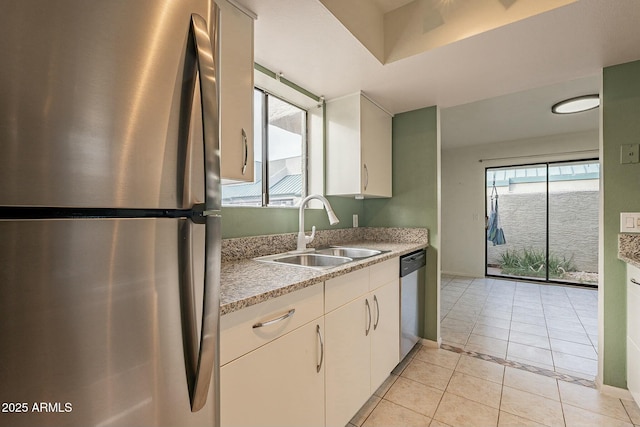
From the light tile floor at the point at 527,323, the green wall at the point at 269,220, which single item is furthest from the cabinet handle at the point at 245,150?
the light tile floor at the point at 527,323

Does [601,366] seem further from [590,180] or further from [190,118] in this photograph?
[590,180]

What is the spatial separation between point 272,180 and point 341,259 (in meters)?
0.81

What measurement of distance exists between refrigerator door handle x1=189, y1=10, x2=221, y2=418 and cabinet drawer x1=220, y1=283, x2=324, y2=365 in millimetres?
151

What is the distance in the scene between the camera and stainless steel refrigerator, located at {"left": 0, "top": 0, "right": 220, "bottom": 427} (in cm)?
47

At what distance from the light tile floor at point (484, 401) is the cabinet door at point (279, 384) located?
2.05 ft

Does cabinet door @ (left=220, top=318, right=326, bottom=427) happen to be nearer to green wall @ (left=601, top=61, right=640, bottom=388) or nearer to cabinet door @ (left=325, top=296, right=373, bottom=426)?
cabinet door @ (left=325, top=296, right=373, bottom=426)

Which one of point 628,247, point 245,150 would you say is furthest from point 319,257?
point 628,247

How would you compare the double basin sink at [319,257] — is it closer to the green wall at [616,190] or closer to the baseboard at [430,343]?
the baseboard at [430,343]

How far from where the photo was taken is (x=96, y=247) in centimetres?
54

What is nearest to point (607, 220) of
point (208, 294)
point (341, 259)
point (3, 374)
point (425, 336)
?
point (425, 336)

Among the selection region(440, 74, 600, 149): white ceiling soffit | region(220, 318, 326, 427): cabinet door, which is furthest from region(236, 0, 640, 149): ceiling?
region(220, 318, 326, 427): cabinet door

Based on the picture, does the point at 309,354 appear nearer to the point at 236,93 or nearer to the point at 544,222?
the point at 236,93

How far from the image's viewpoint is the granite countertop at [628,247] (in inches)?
69.3

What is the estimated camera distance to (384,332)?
1.85 m
